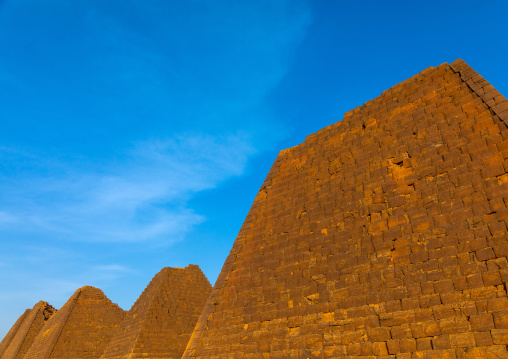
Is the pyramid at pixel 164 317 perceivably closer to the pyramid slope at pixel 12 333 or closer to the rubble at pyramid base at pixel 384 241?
the rubble at pyramid base at pixel 384 241

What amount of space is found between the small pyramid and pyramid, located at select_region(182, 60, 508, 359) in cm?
2807

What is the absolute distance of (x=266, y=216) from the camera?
10602 mm

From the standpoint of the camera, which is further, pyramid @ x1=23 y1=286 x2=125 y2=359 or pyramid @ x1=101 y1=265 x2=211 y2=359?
pyramid @ x1=23 y1=286 x2=125 y2=359

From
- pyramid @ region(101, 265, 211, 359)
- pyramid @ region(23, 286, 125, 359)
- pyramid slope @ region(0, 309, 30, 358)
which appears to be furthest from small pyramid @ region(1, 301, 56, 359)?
pyramid @ region(101, 265, 211, 359)

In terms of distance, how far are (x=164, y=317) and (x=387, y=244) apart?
13.6m

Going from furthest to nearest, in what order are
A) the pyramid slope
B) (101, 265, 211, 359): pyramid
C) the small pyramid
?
the pyramid slope, the small pyramid, (101, 265, 211, 359): pyramid

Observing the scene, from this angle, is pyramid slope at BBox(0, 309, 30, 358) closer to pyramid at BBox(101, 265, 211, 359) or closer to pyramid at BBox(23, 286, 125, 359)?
pyramid at BBox(23, 286, 125, 359)

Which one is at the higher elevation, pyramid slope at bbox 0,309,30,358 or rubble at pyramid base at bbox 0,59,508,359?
pyramid slope at bbox 0,309,30,358

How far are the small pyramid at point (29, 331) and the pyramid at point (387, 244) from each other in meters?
28.1

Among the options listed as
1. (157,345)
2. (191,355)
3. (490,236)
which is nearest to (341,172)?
(490,236)

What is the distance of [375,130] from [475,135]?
249 centimetres

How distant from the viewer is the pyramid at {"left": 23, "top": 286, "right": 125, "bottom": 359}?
2307cm

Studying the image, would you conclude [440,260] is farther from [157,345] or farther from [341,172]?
[157,345]

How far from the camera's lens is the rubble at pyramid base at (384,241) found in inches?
234
